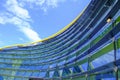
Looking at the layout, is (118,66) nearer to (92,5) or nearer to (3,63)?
(92,5)

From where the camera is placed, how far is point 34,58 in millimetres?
40531

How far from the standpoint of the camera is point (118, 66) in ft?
30.8

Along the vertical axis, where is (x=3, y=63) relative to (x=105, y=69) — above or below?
above

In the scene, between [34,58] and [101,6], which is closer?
[101,6]

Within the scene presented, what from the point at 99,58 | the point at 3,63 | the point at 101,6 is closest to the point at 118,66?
the point at 99,58

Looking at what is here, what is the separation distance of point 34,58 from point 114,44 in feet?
102

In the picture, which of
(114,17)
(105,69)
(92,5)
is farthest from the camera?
(92,5)

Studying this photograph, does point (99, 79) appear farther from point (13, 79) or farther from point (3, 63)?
point (3, 63)

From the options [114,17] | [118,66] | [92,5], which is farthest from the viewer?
[92,5]

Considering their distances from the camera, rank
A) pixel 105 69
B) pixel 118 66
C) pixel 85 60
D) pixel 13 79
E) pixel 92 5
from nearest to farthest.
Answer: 1. pixel 118 66
2. pixel 105 69
3. pixel 85 60
4. pixel 92 5
5. pixel 13 79

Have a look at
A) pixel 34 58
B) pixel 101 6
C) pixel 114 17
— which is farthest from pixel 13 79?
pixel 114 17

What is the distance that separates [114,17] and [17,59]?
1336 inches

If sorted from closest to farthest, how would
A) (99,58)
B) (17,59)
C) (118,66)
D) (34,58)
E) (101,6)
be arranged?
(118,66), (99,58), (101,6), (34,58), (17,59)

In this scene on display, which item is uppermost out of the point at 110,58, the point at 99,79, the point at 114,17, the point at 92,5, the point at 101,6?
the point at 92,5
